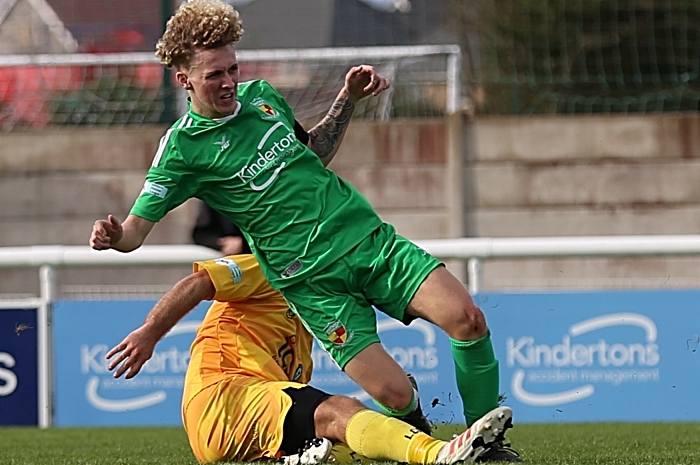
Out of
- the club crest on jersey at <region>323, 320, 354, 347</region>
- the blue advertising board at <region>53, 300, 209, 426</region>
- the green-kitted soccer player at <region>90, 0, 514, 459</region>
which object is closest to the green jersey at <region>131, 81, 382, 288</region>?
the green-kitted soccer player at <region>90, 0, 514, 459</region>

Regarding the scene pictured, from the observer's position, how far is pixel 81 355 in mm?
7852

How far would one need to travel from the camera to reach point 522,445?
568 cm

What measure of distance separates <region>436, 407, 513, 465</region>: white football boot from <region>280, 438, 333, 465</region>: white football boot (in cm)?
49

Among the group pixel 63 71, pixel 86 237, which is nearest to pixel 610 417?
pixel 86 237

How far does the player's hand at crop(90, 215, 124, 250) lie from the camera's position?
13.7 feet

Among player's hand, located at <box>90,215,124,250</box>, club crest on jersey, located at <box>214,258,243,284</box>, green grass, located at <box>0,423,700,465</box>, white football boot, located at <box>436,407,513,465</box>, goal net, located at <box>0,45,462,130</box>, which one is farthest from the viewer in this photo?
goal net, located at <box>0,45,462,130</box>

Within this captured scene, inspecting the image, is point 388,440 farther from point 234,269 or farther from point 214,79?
point 214,79

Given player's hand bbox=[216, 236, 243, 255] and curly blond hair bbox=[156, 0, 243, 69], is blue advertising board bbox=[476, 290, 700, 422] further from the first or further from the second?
curly blond hair bbox=[156, 0, 243, 69]

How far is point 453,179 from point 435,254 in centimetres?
265

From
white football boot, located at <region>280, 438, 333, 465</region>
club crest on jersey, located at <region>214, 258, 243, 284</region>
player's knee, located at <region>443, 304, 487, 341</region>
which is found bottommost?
white football boot, located at <region>280, 438, 333, 465</region>

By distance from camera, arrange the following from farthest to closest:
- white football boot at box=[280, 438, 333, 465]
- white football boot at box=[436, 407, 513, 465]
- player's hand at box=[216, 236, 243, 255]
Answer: player's hand at box=[216, 236, 243, 255]
white football boot at box=[280, 438, 333, 465]
white football boot at box=[436, 407, 513, 465]

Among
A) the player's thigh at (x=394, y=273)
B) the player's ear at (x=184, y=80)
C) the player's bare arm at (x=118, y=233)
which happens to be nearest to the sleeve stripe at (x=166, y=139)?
the player's ear at (x=184, y=80)

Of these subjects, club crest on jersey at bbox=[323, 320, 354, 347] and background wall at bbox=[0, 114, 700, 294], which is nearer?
club crest on jersey at bbox=[323, 320, 354, 347]

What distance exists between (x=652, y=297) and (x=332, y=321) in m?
3.68
